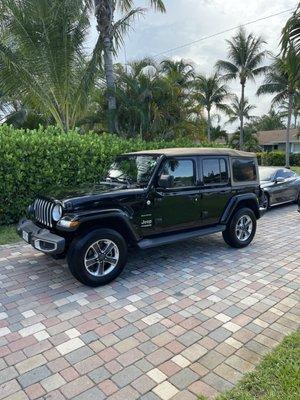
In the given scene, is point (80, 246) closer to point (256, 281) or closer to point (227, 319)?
point (227, 319)

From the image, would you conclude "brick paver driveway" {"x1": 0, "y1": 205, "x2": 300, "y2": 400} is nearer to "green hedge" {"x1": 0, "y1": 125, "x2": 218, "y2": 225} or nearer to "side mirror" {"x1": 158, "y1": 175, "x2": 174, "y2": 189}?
"side mirror" {"x1": 158, "y1": 175, "x2": 174, "y2": 189}

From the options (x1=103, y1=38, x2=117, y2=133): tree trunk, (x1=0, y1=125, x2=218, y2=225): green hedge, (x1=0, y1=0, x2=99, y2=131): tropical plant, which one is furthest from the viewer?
(x1=103, y1=38, x2=117, y2=133): tree trunk

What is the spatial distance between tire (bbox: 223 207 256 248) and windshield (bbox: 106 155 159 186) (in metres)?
1.83

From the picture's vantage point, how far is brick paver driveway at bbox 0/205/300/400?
266cm

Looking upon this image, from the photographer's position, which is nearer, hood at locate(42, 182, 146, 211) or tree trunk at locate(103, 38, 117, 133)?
hood at locate(42, 182, 146, 211)

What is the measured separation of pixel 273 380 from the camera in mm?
2590

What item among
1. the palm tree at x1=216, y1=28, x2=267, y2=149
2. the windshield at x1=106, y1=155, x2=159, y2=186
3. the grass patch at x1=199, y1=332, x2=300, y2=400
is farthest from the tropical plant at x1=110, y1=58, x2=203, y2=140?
the palm tree at x1=216, y1=28, x2=267, y2=149

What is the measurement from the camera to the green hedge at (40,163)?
22.6ft

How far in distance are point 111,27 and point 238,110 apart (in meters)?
24.5

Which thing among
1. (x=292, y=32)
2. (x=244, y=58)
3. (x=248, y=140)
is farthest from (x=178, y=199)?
→ (x=248, y=140)

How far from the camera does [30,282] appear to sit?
450 cm

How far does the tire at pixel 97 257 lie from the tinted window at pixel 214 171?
1929mm

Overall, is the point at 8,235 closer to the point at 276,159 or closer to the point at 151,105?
the point at 151,105

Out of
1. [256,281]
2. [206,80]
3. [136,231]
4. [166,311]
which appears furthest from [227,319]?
[206,80]
